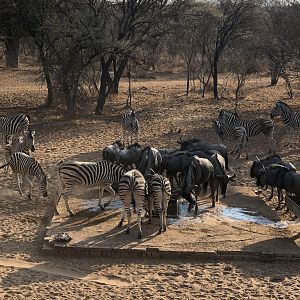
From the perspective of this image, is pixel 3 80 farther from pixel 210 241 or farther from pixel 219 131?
pixel 210 241

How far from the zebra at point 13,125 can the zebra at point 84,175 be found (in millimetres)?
6691

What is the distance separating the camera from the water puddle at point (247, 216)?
40.3 feet

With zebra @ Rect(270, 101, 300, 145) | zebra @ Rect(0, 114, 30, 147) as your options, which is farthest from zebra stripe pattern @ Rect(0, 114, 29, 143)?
zebra @ Rect(270, 101, 300, 145)

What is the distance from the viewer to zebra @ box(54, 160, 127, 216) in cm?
1212

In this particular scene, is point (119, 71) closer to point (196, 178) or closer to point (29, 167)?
point (29, 167)

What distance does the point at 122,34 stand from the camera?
87.4 feet

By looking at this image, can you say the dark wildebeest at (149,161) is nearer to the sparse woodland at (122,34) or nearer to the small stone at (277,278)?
the small stone at (277,278)

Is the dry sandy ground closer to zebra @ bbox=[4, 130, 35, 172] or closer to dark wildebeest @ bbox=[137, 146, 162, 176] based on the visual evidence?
zebra @ bbox=[4, 130, 35, 172]

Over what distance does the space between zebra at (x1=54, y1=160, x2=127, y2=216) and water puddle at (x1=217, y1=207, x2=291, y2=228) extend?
249 centimetres

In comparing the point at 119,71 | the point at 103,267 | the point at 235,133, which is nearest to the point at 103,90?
the point at 119,71

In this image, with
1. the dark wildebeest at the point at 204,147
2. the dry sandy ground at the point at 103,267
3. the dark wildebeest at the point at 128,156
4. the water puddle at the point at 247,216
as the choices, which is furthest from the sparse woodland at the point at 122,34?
the water puddle at the point at 247,216

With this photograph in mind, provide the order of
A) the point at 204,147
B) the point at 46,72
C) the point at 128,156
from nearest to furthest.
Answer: the point at 128,156 < the point at 204,147 < the point at 46,72

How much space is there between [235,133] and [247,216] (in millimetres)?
5729

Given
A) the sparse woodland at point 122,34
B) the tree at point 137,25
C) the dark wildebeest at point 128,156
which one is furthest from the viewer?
the tree at point 137,25
